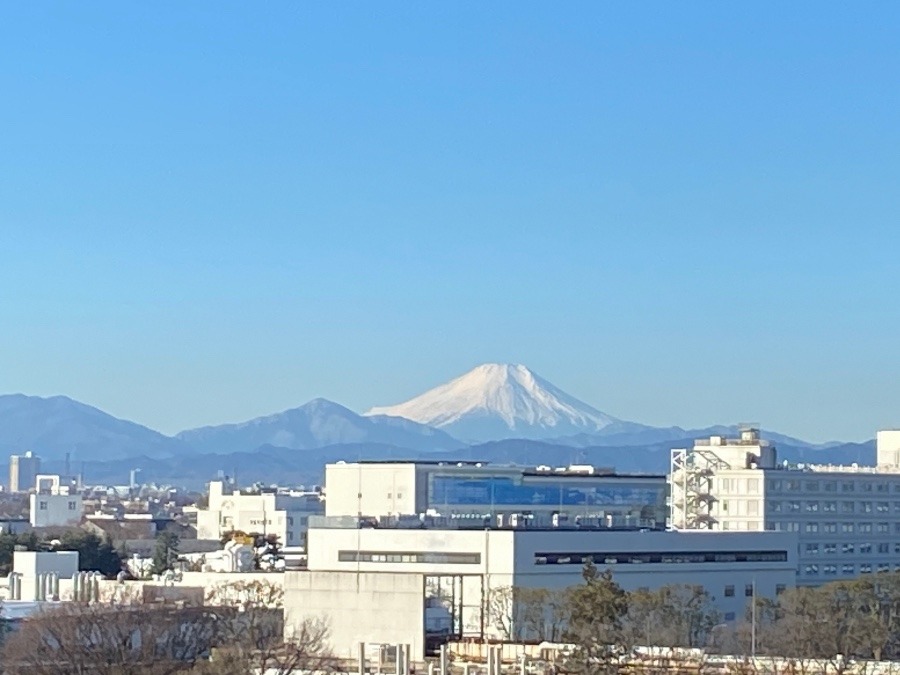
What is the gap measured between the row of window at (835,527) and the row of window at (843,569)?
5.12 ft

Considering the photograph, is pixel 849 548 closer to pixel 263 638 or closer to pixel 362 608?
pixel 362 608

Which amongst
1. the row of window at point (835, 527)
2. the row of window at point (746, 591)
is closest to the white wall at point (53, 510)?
the row of window at point (835, 527)

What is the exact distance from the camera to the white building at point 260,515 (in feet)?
392

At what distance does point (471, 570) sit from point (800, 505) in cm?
2923

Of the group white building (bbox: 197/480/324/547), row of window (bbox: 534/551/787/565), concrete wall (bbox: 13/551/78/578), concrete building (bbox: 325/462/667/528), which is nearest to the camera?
row of window (bbox: 534/551/787/565)

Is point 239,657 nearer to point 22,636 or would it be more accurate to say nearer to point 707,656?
point 22,636

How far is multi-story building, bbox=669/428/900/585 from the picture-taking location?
295 ft

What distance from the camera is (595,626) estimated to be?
4691 centimetres

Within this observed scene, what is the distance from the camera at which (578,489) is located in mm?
87688

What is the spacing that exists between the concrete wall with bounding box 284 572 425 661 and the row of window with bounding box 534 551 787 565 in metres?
11.4

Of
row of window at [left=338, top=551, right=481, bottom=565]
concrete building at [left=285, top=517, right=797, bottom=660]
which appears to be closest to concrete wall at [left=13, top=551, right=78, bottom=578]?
concrete building at [left=285, top=517, right=797, bottom=660]

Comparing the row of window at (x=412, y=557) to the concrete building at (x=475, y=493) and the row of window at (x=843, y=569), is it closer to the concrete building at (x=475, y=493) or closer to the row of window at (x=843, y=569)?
the concrete building at (x=475, y=493)

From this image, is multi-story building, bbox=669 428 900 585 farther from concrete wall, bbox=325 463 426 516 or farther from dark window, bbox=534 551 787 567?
dark window, bbox=534 551 787 567

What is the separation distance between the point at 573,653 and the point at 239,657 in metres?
6.90
